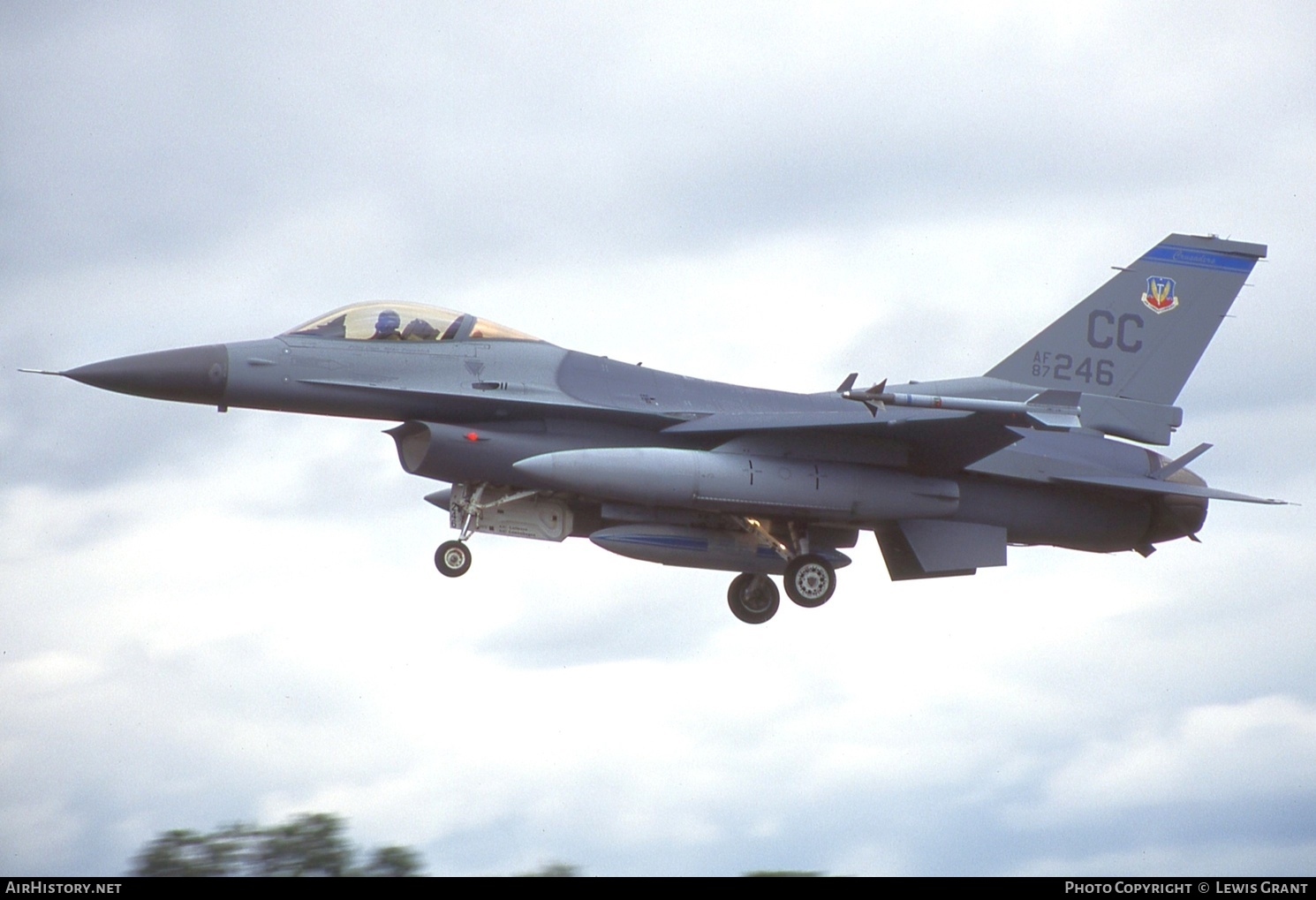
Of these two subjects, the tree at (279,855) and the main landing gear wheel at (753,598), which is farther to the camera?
the main landing gear wheel at (753,598)

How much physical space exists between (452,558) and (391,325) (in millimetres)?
2442

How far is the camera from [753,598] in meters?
19.0

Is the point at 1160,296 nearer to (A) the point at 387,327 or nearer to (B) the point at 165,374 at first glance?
(A) the point at 387,327

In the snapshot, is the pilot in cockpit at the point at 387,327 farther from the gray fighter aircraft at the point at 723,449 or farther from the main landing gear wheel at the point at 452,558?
the main landing gear wheel at the point at 452,558

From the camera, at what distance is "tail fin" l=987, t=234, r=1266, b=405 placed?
19.4m

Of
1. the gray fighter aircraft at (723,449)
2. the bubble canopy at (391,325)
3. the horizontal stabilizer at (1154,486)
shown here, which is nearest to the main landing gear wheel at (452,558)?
the gray fighter aircraft at (723,449)

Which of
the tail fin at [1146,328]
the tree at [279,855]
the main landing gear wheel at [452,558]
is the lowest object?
the tree at [279,855]

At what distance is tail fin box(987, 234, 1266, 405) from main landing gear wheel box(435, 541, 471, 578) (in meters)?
6.56

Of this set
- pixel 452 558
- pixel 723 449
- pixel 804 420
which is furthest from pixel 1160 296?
pixel 452 558

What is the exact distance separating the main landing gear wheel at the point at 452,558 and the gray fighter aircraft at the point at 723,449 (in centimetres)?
2

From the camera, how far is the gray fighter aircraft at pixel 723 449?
1661 cm

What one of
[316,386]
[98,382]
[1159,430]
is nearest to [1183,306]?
[1159,430]
